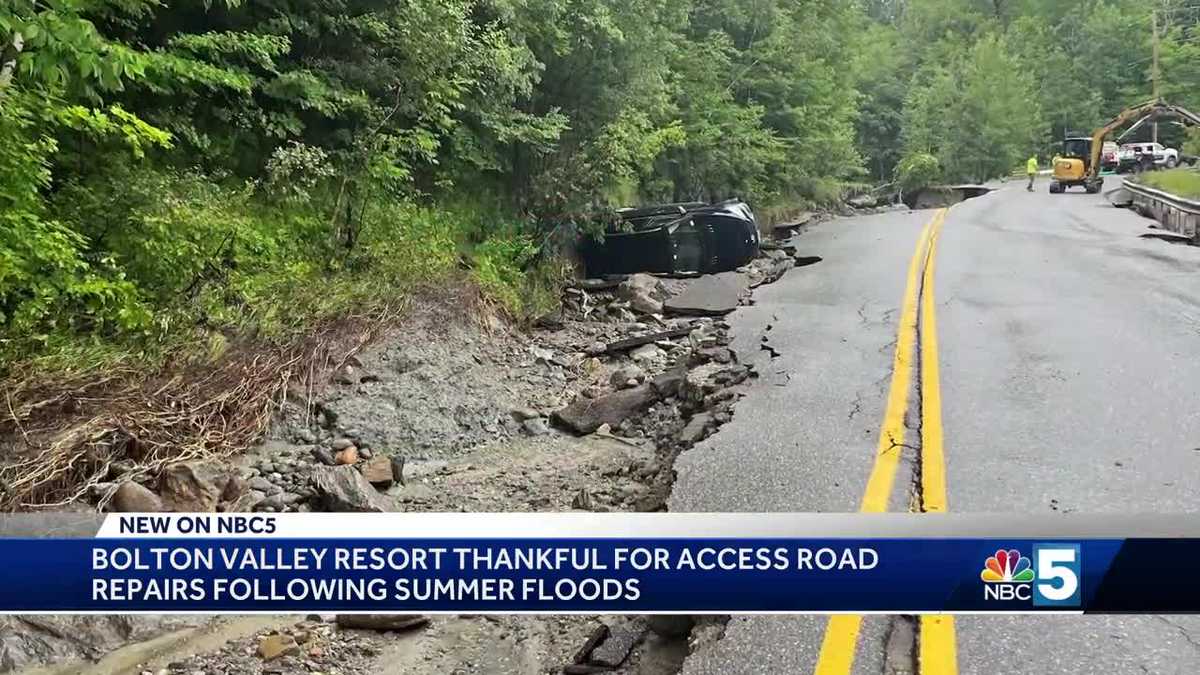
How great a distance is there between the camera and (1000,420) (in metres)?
6.09

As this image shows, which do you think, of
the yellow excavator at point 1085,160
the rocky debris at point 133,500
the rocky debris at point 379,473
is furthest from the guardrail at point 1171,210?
the rocky debris at point 133,500

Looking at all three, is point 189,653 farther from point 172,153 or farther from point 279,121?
point 279,121

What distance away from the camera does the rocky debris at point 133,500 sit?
5.35m

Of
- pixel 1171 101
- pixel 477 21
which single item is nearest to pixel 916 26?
pixel 1171 101

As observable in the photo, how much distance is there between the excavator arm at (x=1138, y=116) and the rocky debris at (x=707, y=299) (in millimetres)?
22565

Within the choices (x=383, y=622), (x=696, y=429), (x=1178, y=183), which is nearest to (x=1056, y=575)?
(x=383, y=622)

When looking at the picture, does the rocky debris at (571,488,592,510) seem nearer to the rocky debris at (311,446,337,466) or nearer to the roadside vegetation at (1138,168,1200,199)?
the rocky debris at (311,446,337,466)

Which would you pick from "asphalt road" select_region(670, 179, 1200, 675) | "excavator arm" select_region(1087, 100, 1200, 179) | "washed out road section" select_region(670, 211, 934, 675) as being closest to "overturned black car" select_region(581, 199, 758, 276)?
"asphalt road" select_region(670, 179, 1200, 675)

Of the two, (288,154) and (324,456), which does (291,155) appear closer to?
(288,154)

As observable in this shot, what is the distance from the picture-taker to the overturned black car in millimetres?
15117

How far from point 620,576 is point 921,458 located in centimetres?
299

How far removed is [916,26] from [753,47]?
6141cm

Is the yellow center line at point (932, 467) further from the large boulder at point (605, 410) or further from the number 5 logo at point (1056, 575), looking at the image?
the large boulder at point (605, 410)

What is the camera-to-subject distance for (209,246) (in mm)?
7297
